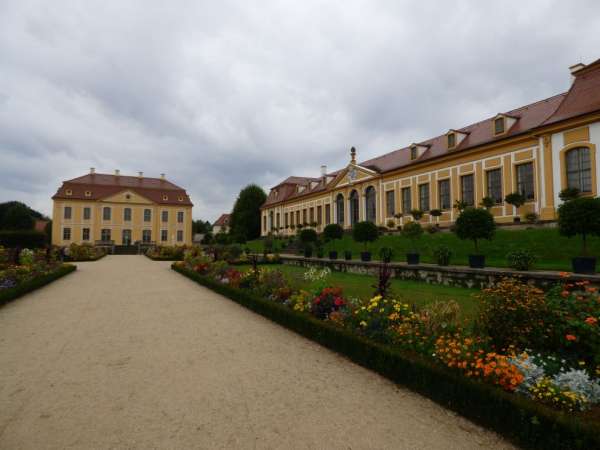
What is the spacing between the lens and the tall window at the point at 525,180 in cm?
2028

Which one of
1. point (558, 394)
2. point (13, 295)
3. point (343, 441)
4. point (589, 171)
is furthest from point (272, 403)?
point (589, 171)

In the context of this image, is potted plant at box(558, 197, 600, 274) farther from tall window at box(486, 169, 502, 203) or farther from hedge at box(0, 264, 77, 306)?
hedge at box(0, 264, 77, 306)

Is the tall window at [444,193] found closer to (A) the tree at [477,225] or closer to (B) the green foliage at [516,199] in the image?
(B) the green foliage at [516,199]

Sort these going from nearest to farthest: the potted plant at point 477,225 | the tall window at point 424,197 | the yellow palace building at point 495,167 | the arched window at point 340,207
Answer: the potted plant at point 477,225, the yellow palace building at point 495,167, the tall window at point 424,197, the arched window at point 340,207

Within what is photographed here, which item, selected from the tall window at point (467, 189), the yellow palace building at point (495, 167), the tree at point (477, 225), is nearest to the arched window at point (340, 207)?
the yellow palace building at point (495, 167)

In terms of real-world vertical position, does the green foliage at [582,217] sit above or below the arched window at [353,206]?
below

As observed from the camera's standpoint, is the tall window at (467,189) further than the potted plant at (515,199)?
Yes

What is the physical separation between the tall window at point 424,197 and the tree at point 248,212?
33.3 meters

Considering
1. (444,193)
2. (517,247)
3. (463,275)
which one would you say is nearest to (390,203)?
(444,193)

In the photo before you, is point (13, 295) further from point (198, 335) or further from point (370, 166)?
point (370, 166)

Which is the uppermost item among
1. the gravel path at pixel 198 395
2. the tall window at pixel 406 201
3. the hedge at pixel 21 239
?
the tall window at pixel 406 201

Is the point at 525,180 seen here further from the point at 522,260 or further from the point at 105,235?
the point at 105,235

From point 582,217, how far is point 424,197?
18515mm

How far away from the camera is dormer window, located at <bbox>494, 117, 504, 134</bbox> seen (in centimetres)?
2200
